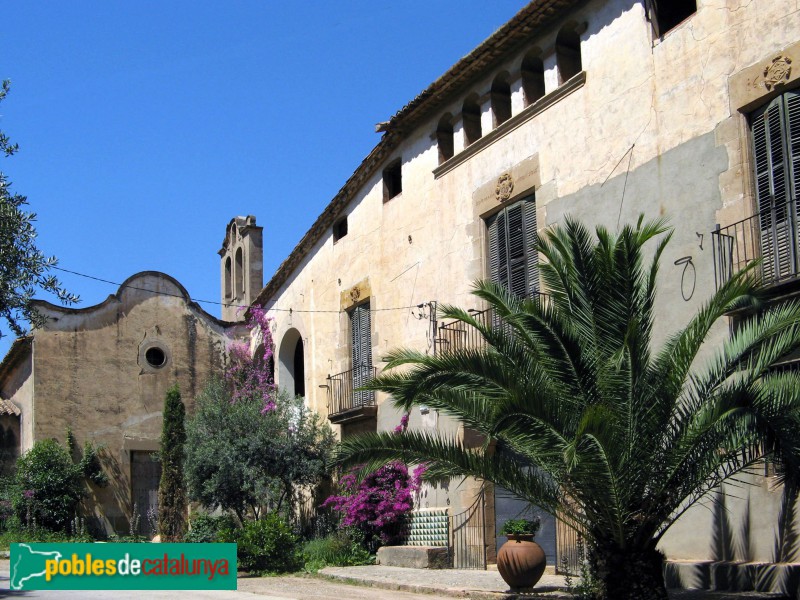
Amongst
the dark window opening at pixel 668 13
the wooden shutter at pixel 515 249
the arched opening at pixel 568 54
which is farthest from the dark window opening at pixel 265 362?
the dark window opening at pixel 668 13

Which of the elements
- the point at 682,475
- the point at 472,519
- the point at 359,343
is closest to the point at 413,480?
the point at 472,519

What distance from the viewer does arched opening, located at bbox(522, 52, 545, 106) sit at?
18.7 meters

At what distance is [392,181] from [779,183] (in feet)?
38.5

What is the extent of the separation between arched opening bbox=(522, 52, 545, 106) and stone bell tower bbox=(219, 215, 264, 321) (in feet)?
50.6

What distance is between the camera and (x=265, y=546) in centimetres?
1992

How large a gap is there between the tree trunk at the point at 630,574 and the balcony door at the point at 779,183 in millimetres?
4084

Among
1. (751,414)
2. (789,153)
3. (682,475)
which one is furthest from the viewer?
(789,153)

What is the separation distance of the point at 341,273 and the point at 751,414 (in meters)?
16.1

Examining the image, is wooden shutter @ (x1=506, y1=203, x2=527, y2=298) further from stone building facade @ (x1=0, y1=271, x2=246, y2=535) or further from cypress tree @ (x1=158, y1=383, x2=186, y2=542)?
stone building facade @ (x1=0, y1=271, x2=246, y2=535)

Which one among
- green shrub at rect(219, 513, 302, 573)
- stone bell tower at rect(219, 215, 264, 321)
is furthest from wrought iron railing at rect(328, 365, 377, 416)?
stone bell tower at rect(219, 215, 264, 321)

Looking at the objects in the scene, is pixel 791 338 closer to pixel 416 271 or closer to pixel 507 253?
pixel 507 253

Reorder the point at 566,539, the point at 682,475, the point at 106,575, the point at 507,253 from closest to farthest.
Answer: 1. the point at 682,475
2. the point at 106,575
3. the point at 566,539
4. the point at 507,253

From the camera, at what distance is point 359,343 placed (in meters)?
24.3

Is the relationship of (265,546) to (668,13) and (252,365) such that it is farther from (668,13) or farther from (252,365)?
(668,13)
